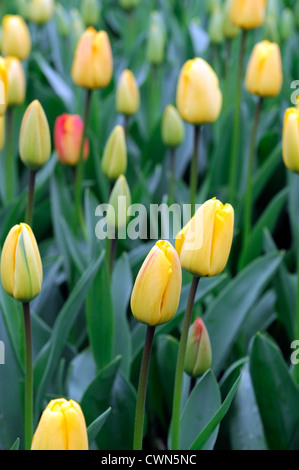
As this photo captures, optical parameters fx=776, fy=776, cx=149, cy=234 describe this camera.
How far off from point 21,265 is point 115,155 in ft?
1.83

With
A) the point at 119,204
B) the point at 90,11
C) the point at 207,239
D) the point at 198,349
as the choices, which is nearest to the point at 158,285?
the point at 207,239

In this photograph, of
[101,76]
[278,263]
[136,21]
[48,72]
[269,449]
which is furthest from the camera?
[136,21]

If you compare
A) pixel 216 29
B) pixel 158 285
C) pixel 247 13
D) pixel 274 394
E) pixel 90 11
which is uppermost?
pixel 90 11

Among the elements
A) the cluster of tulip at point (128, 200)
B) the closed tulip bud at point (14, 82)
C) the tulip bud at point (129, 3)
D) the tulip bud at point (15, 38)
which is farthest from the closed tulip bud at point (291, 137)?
the tulip bud at point (129, 3)

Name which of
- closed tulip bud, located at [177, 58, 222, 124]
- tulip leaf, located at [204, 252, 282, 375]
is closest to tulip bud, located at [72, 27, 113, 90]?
closed tulip bud, located at [177, 58, 222, 124]

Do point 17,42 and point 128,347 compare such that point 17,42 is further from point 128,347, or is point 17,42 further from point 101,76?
point 128,347

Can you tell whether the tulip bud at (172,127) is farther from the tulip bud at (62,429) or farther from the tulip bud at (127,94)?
the tulip bud at (62,429)

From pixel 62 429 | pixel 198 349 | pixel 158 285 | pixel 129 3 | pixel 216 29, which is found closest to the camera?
pixel 62 429

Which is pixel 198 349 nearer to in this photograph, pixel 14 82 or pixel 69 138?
pixel 69 138

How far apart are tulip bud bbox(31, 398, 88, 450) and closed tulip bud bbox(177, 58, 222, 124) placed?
76cm

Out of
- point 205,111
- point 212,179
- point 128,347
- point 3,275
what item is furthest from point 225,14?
point 3,275

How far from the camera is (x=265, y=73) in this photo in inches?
60.9

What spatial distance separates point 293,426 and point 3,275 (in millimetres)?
605

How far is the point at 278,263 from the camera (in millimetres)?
1423
